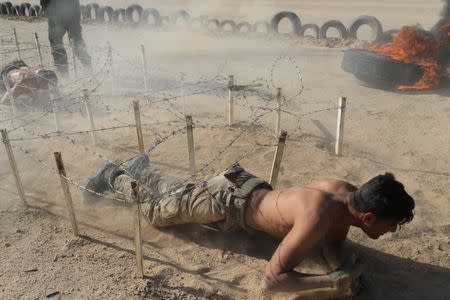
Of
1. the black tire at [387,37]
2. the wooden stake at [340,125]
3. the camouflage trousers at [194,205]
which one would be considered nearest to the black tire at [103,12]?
the black tire at [387,37]

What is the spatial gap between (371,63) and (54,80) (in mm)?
6494

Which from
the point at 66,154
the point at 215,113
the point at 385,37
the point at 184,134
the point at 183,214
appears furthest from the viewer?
the point at 385,37

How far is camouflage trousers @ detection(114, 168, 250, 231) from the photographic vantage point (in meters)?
3.54

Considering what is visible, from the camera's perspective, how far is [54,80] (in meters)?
7.91

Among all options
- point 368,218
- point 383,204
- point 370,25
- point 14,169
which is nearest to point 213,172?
point 14,169

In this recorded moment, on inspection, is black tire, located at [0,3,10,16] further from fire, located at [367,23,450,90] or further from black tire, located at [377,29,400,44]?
fire, located at [367,23,450,90]

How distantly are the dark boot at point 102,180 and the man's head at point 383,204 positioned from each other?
272 cm

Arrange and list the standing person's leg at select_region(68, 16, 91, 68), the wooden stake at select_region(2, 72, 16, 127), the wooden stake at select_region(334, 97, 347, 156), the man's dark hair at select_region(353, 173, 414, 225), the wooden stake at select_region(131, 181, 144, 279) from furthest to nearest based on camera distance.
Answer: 1. the standing person's leg at select_region(68, 16, 91, 68)
2. the wooden stake at select_region(2, 72, 16, 127)
3. the wooden stake at select_region(334, 97, 347, 156)
4. the wooden stake at select_region(131, 181, 144, 279)
5. the man's dark hair at select_region(353, 173, 414, 225)

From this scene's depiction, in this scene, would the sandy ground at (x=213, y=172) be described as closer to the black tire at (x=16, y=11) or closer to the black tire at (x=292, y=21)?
→ the black tire at (x=292, y=21)

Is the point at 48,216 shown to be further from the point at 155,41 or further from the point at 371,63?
the point at 155,41

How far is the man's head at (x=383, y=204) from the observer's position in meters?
2.61

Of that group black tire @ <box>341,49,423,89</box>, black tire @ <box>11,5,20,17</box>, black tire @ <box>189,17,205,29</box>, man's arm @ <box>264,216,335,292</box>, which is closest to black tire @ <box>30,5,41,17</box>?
black tire @ <box>11,5,20,17</box>

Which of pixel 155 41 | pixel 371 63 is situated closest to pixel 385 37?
pixel 371 63

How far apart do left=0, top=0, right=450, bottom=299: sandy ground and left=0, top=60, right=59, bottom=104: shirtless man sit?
0.36m
